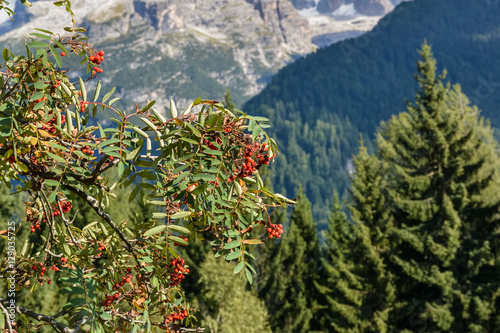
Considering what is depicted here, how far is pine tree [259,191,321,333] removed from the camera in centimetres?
2444

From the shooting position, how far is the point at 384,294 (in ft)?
Result: 69.4

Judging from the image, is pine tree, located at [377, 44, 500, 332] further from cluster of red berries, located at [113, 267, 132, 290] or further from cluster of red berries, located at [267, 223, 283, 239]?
cluster of red berries, located at [113, 267, 132, 290]

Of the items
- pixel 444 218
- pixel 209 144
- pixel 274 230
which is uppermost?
pixel 209 144

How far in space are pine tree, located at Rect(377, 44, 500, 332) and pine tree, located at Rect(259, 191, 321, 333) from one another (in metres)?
5.17

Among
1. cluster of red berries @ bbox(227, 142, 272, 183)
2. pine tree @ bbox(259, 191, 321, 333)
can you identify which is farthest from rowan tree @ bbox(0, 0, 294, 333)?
pine tree @ bbox(259, 191, 321, 333)

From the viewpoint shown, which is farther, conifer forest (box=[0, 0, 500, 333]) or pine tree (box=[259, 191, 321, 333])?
pine tree (box=[259, 191, 321, 333])

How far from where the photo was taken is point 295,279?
25.4 meters

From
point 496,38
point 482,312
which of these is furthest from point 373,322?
point 496,38

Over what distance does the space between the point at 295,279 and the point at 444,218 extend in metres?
8.79

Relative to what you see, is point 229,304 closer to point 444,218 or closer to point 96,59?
point 444,218

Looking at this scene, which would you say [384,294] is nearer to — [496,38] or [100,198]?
[100,198]

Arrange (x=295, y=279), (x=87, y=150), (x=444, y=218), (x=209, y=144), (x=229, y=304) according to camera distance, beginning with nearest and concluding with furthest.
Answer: (x=209, y=144), (x=87, y=150), (x=229, y=304), (x=444, y=218), (x=295, y=279)

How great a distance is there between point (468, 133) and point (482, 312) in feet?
25.0

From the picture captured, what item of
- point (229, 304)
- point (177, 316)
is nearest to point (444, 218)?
point (229, 304)
